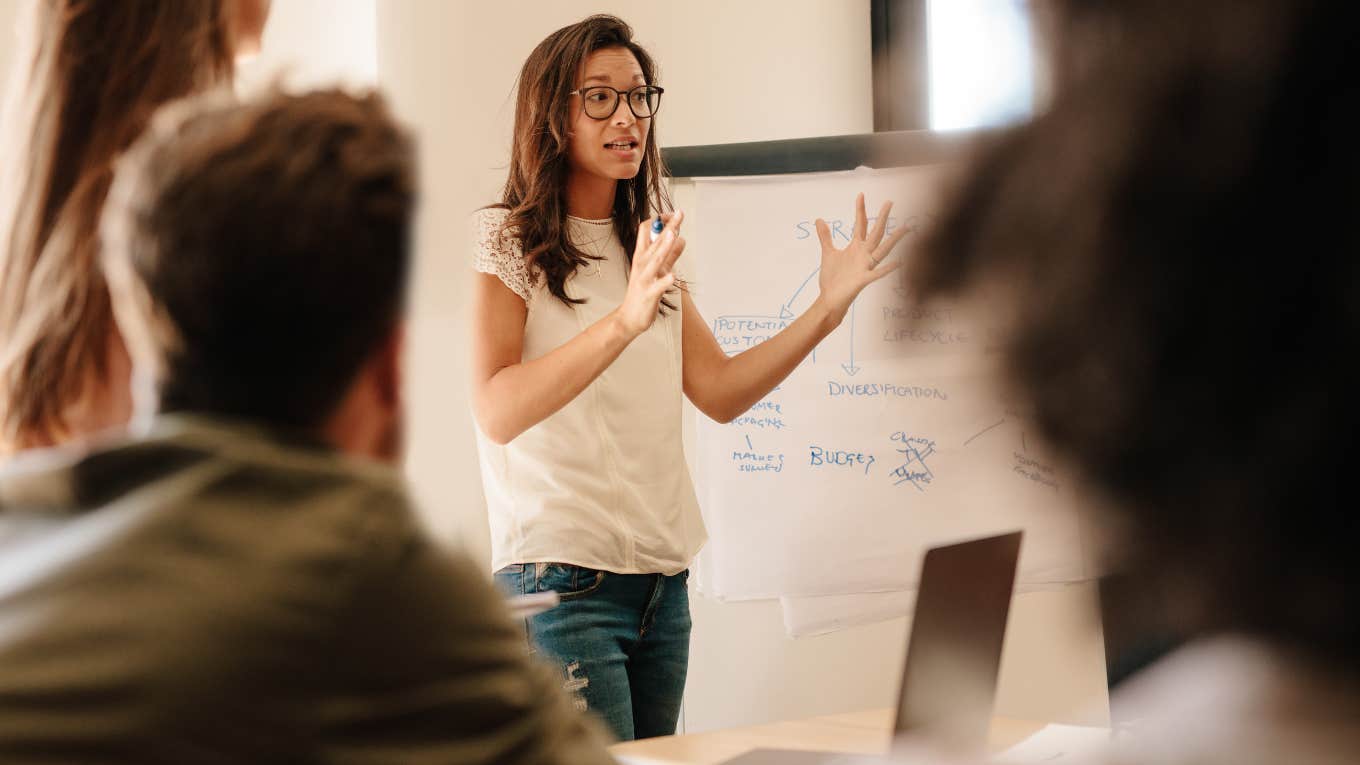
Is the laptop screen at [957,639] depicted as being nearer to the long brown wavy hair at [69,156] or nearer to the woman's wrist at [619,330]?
the woman's wrist at [619,330]

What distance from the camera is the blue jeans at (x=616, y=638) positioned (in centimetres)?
198

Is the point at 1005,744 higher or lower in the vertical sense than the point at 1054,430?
lower

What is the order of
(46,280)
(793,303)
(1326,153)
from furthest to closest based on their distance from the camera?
(793,303) < (46,280) < (1326,153)

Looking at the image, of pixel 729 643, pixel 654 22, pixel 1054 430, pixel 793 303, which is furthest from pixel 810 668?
pixel 1054 430

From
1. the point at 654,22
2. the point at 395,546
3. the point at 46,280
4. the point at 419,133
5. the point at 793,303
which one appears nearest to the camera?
the point at 395,546

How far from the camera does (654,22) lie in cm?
310

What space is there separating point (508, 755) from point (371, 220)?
31cm

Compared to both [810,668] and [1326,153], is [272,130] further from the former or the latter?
[810,668]

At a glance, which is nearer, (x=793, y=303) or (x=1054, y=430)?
(x=1054, y=430)

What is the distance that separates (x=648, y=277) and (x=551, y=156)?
314 mm

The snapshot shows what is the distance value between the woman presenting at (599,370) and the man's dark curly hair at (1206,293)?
1.69m

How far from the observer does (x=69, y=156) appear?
105 cm

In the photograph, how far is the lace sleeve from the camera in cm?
210

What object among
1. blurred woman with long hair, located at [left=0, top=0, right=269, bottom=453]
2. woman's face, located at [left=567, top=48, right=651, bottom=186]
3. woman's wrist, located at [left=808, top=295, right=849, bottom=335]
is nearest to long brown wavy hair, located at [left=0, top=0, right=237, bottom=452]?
blurred woman with long hair, located at [left=0, top=0, right=269, bottom=453]
